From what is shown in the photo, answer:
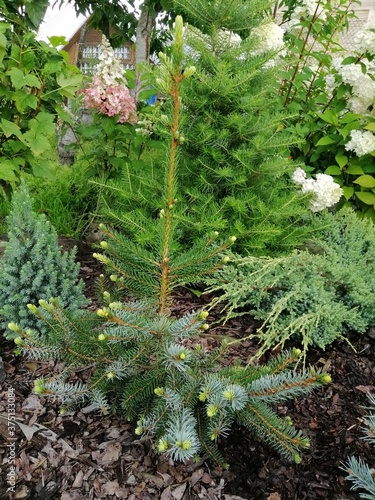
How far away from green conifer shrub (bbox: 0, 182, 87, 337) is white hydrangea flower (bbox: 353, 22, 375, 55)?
8.60 ft

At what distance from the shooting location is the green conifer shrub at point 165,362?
46.3 inches

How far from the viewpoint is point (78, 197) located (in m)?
3.59

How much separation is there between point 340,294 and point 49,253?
150 centimetres

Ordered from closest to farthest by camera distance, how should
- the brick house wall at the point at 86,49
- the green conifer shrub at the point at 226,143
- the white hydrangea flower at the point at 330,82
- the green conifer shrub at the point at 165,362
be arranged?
the green conifer shrub at the point at 165,362 → the green conifer shrub at the point at 226,143 → the white hydrangea flower at the point at 330,82 → the brick house wall at the point at 86,49

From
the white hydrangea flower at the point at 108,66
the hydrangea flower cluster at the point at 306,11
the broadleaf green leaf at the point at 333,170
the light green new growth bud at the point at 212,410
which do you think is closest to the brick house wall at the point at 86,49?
the hydrangea flower cluster at the point at 306,11

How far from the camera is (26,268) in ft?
6.03

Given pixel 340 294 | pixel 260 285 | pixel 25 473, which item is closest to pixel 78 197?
pixel 260 285

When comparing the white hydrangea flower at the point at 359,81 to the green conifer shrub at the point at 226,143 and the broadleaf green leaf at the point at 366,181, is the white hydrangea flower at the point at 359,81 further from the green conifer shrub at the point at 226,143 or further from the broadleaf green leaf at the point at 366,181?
the green conifer shrub at the point at 226,143

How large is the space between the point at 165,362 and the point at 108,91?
203 cm

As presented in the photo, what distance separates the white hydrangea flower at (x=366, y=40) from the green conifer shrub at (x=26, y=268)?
2.62 meters

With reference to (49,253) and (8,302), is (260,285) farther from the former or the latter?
(8,302)

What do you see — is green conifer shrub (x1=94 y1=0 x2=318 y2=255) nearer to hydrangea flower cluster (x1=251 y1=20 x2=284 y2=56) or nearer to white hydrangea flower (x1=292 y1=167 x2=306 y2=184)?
hydrangea flower cluster (x1=251 y1=20 x2=284 y2=56)

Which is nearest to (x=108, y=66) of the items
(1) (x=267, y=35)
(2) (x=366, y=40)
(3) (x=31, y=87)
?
(3) (x=31, y=87)

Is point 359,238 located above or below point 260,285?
above
